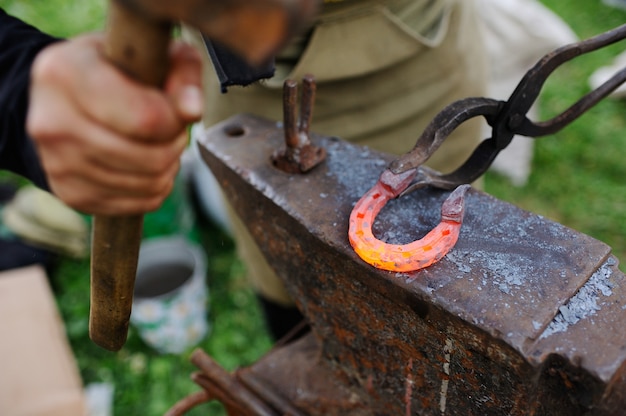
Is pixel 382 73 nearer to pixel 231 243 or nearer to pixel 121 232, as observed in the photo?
pixel 121 232

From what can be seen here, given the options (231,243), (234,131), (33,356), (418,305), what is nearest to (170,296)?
(33,356)

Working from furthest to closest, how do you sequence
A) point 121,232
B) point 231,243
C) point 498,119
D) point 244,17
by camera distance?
point 231,243 < point 498,119 < point 121,232 < point 244,17

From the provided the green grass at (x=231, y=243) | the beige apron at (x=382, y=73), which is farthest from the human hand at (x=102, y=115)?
the green grass at (x=231, y=243)

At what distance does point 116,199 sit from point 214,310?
1.85m

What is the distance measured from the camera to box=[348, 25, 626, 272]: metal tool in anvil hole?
2.52 feet

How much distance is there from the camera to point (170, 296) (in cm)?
200

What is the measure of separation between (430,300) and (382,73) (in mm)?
796

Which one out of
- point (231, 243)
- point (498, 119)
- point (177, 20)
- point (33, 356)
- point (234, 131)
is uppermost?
point (177, 20)

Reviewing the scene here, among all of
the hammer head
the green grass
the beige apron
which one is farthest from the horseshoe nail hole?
the green grass

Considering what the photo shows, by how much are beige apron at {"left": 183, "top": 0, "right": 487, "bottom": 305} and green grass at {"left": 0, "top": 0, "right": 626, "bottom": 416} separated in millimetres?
757

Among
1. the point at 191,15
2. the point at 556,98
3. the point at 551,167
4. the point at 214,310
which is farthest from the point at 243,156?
the point at 556,98

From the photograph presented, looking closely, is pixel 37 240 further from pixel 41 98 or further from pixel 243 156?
pixel 41 98

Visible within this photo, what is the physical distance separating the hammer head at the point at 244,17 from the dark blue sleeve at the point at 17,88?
46 centimetres

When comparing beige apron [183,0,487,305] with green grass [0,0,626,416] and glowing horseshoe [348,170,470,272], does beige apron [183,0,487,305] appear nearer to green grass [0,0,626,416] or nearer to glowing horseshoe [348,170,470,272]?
glowing horseshoe [348,170,470,272]
